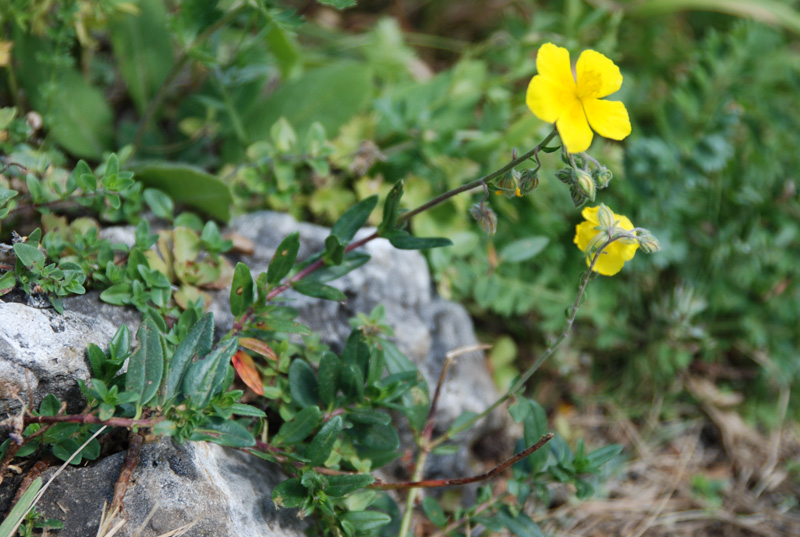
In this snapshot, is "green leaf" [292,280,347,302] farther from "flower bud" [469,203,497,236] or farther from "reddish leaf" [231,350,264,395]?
"flower bud" [469,203,497,236]

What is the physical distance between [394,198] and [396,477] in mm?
1124

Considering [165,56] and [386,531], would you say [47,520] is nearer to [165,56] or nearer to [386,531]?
[386,531]

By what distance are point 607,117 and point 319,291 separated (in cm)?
95

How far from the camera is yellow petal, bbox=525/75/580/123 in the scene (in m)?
1.33

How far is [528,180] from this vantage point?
1.48 m

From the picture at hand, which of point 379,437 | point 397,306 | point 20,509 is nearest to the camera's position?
point 20,509

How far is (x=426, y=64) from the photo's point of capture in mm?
3742

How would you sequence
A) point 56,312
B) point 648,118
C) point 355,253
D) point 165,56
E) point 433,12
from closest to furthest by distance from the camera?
1. point 56,312
2. point 355,253
3. point 165,56
4. point 648,118
5. point 433,12

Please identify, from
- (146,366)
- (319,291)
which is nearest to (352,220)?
(319,291)

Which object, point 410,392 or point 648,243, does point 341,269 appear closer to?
point 410,392

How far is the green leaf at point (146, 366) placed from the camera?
1478 millimetres

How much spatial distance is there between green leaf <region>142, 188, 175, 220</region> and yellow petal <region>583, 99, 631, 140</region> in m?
1.45

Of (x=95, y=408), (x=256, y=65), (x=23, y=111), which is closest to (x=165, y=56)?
(x=256, y=65)

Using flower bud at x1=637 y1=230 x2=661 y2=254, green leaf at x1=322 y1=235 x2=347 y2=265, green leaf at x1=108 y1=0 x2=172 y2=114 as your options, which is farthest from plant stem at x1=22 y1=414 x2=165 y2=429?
green leaf at x1=108 y1=0 x2=172 y2=114
